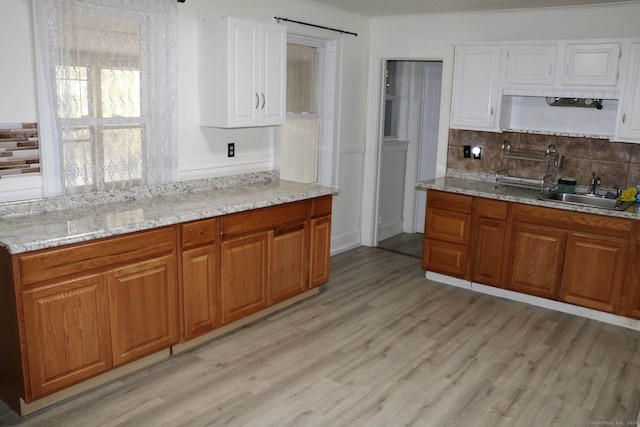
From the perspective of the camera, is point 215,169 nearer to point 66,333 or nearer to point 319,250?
point 319,250

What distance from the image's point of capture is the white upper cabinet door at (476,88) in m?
4.62

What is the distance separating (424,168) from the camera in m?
6.57

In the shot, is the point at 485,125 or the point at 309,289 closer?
the point at 309,289

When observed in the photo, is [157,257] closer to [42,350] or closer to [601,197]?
[42,350]

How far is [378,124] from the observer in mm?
5727

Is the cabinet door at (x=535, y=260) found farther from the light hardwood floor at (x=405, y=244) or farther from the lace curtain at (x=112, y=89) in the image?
the lace curtain at (x=112, y=89)

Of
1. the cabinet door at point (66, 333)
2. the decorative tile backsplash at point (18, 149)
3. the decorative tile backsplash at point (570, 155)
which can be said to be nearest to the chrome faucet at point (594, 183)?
the decorative tile backsplash at point (570, 155)

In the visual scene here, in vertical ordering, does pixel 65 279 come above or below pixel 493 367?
above

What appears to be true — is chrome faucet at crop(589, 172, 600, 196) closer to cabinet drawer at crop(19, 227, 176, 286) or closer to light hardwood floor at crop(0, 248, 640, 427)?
light hardwood floor at crop(0, 248, 640, 427)

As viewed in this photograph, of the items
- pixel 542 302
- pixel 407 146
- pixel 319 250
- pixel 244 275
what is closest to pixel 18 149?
pixel 244 275

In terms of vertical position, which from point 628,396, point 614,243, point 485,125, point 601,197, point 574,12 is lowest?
point 628,396

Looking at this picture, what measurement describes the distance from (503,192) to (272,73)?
7.05ft

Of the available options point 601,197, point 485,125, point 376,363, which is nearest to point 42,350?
point 376,363

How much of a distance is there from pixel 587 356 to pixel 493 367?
71cm
